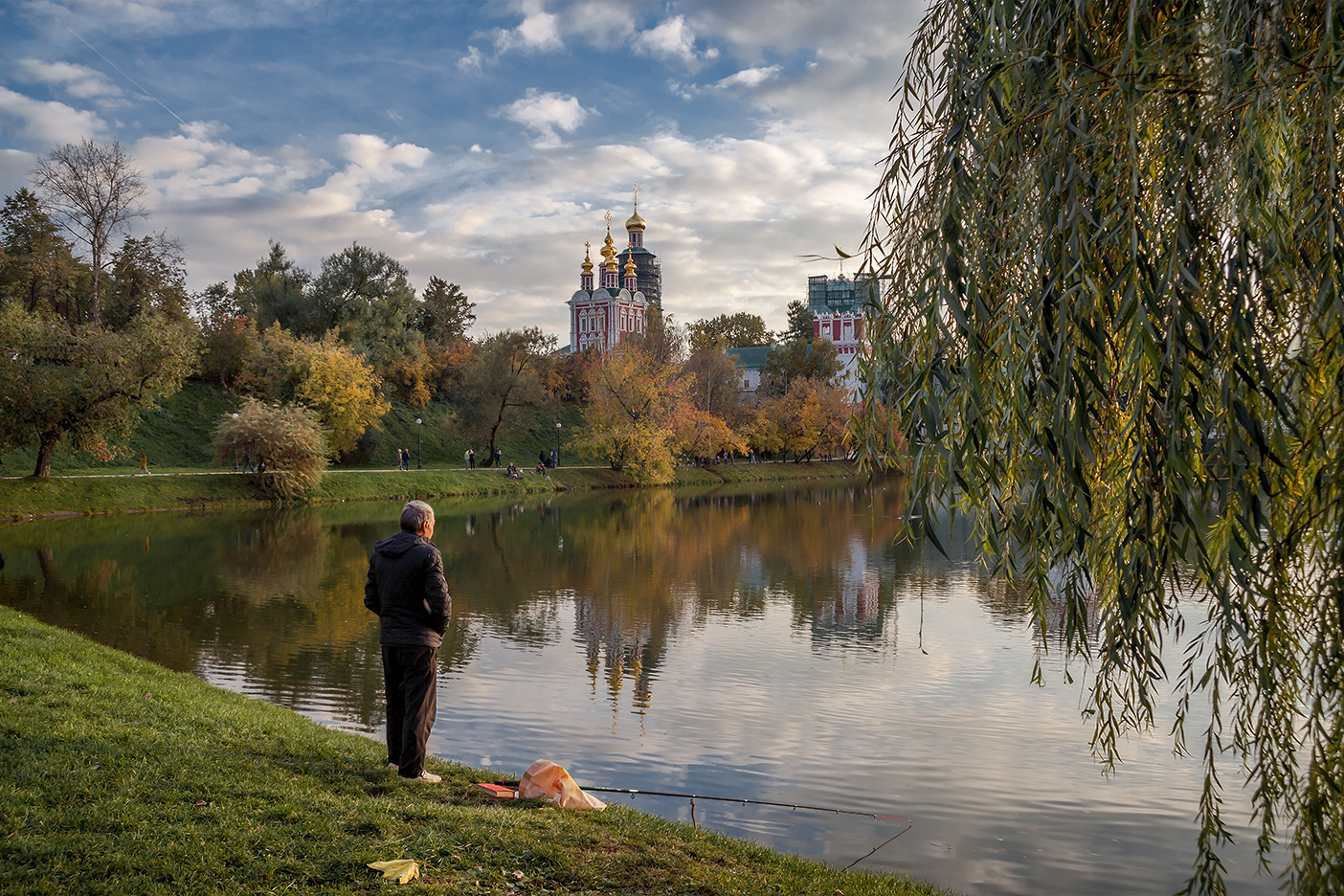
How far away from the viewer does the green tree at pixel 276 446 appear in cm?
3691

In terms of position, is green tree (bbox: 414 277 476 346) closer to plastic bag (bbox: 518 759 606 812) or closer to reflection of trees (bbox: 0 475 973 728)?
reflection of trees (bbox: 0 475 973 728)

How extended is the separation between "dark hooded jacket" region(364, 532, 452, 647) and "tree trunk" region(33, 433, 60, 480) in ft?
103

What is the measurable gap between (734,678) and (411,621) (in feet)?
21.5

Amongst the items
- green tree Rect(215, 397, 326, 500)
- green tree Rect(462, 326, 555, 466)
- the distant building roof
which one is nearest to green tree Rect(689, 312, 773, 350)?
the distant building roof

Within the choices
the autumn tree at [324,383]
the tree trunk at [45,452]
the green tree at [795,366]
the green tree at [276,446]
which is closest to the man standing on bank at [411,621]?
the tree trunk at [45,452]

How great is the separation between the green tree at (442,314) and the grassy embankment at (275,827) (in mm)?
66278

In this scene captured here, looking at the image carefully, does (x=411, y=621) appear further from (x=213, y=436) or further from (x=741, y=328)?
(x=741, y=328)

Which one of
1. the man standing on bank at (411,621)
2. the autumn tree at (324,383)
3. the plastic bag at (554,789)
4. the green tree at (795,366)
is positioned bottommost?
the plastic bag at (554,789)

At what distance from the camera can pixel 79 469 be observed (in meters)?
40.0

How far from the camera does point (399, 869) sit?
15.1 ft

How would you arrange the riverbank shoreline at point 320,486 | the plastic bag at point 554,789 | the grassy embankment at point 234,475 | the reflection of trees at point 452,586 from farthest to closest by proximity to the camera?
the grassy embankment at point 234,475
the riverbank shoreline at point 320,486
the reflection of trees at point 452,586
the plastic bag at point 554,789

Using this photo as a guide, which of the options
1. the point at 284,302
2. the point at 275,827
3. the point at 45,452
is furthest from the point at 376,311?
the point at 275,827

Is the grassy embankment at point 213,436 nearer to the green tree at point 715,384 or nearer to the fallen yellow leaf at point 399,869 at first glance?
the green tree at point 715,384

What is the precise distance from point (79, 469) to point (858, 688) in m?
40.2
